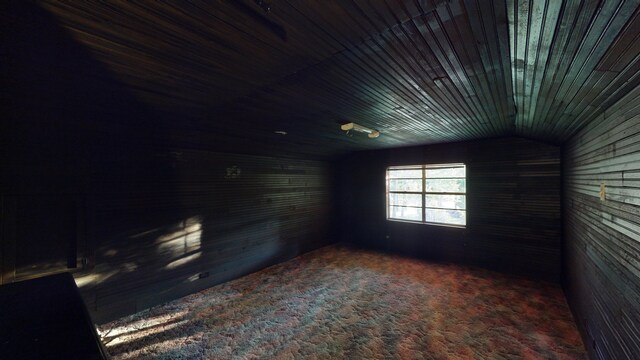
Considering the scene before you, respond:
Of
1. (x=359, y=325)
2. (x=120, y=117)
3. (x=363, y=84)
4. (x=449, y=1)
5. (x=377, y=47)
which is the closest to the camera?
(x=449, y=1)

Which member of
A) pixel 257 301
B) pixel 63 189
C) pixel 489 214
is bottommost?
pixel 257 301

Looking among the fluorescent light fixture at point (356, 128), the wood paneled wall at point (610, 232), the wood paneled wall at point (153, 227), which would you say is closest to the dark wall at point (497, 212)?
the wood paneled wall at point (610, 232)

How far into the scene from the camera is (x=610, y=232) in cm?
196

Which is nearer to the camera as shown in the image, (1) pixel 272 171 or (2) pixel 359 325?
(2) pixel 359 325

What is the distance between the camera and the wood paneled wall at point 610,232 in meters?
1.57

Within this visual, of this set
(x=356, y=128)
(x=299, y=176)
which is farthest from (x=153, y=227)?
(x=356, y=128)

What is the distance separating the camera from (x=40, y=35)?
4.47 feet

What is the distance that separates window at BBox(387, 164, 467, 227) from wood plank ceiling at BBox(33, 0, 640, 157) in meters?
2.83

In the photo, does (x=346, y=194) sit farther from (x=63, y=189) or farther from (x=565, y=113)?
(x=63, y=189)

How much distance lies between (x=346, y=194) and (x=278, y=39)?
6.27 meters

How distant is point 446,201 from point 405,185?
3.63 ft

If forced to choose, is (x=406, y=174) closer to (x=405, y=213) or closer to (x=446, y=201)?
(x=405, y=213)

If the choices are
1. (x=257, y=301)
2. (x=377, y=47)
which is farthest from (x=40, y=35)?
(x=257, y=301)

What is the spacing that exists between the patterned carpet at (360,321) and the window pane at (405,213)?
1.70 meters
